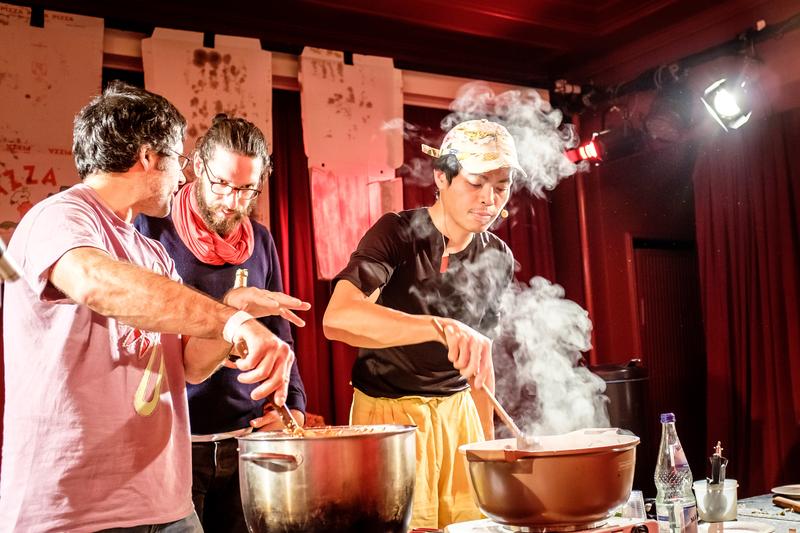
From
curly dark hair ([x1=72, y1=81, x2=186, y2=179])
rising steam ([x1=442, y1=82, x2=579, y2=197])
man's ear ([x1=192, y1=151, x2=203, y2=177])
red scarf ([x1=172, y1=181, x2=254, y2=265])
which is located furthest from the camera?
rising steam ([x1=442, y1=82, x2=579, y2=197])

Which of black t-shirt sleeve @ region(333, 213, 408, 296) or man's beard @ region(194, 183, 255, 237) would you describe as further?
man's beard @ region(194, 183, 255, 237)

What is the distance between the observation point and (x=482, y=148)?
2.30 metres

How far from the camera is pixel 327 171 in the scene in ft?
15.6

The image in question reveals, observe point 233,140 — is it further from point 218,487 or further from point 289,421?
point 289,421

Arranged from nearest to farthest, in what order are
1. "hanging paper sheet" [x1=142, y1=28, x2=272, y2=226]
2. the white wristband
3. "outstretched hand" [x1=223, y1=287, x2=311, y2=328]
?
the white wristband < "outstretched hand" [x1=223, y1=287, x2=311, y2=328] < "hanging paper sheet" [x1=142, y1=28, x2=272, y2=226]

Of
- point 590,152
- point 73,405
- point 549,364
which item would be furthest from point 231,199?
point 590,152

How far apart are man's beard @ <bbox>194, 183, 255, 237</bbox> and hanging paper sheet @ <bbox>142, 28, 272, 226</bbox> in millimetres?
1701

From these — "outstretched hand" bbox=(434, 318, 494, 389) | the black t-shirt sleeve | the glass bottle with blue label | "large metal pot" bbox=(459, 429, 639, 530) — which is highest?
the black t-shirt sleeve

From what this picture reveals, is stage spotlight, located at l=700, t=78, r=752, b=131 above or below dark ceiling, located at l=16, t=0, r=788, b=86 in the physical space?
below

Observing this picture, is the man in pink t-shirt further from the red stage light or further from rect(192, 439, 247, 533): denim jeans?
the red stage light

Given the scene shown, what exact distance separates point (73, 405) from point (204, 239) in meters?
1.10

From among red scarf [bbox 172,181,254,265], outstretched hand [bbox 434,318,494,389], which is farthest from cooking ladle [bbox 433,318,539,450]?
red scarf [bbox 172,181,254,265]

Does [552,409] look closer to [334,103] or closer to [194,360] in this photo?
[334,103]

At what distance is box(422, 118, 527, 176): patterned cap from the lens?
2291 mm
